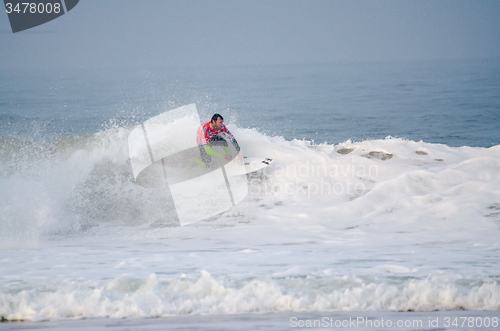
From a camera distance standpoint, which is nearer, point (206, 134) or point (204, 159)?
point (206, 134)

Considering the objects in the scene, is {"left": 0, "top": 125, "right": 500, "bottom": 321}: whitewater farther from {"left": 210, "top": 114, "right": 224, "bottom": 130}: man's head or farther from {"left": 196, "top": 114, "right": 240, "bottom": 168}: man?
{"left": 210, "top": 114, "right": 224, "bottom": 130}: man's head

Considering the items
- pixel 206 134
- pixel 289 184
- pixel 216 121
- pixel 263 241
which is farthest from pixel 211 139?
Answer: pixel 263 241

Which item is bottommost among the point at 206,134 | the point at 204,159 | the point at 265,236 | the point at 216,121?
the point at 265,236

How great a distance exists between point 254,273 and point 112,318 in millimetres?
1598

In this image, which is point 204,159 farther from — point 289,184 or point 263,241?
point 263,241

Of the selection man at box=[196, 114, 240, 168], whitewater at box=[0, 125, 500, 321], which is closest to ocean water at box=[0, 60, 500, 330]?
whitewater at box=[0, 125, 500, 321]

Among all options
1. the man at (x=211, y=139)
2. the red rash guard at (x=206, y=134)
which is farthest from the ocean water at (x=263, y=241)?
the red rash guard at (x=206, y=134)

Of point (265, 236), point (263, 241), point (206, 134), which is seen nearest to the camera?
point (263, 241)

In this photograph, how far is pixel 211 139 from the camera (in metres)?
8.41

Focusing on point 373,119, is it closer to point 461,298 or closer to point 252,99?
point 252,99

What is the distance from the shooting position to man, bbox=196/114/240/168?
841 cm

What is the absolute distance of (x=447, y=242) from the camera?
18.2 ft

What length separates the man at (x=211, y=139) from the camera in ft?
27.6

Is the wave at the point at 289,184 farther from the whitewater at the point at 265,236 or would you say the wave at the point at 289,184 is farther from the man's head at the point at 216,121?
the man's head at the point at 216,121
